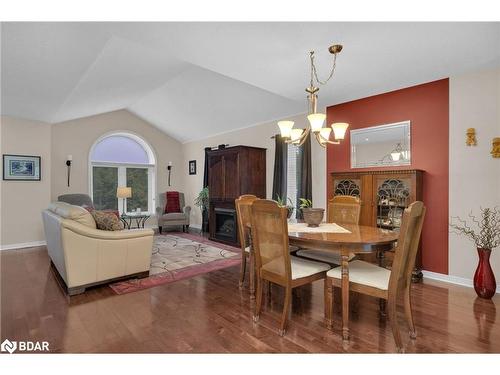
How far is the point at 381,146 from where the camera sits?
376 centimetres

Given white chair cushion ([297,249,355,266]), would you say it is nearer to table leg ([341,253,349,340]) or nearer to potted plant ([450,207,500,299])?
table leg ([341,253,349,340])

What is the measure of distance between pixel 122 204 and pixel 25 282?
3.88 m

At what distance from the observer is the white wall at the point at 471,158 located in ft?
9.57

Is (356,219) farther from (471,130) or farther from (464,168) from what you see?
(471,130)

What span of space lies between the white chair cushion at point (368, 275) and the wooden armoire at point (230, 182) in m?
3.14

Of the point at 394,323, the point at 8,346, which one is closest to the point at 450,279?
the point at 394,323

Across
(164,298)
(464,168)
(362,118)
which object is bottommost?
(164,298)

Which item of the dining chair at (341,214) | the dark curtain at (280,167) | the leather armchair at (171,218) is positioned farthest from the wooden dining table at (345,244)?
the leather armchair at (171,218)

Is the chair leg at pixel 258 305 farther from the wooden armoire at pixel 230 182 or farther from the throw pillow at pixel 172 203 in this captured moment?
the throw pillow at pixel 172 203

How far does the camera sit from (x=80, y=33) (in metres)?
2.58

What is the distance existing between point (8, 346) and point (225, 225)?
3.86 m

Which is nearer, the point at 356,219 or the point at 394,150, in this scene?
the point at 356,219

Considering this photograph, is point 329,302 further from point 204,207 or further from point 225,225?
point 204,207
